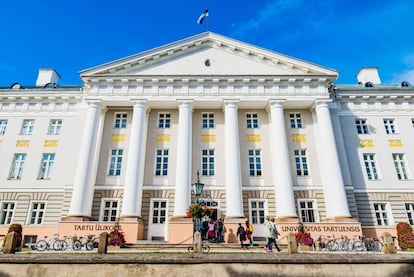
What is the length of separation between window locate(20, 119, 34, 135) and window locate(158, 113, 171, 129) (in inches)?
468

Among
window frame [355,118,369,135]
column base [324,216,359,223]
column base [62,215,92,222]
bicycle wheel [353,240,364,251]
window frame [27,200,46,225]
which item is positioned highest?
window frame [355,118,369,135]

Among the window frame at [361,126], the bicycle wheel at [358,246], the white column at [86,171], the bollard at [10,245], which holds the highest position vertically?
the window frame at [361,126]

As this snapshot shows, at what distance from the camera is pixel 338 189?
2078cm

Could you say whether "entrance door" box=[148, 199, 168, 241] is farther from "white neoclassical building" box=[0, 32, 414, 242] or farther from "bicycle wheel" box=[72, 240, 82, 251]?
"bicycle wheel" box=[72, 240, 82, 251]

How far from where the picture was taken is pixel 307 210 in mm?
22234

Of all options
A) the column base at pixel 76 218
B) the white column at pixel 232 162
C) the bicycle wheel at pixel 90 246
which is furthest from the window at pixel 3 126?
the white column at pixel 232 162

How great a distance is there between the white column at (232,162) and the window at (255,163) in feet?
6.73

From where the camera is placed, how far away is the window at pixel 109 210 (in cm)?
2206

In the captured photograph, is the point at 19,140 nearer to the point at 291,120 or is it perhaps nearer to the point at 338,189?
the point at 291,120

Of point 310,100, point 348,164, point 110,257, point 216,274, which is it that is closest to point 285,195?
point 348,164

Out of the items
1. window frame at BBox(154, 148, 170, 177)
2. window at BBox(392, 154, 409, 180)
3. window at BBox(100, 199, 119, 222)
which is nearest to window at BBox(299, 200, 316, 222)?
window at BBox(392, 154, 409, 180)

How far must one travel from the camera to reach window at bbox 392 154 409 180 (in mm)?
23469

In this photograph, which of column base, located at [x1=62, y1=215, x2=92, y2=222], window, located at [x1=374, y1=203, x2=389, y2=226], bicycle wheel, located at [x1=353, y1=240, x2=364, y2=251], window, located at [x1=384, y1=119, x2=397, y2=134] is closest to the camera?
bicycle wheel, located at [x1=353, y1=240, x2=364, y2=251]

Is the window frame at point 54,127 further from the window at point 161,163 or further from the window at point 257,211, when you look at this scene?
the window at point 257,211
